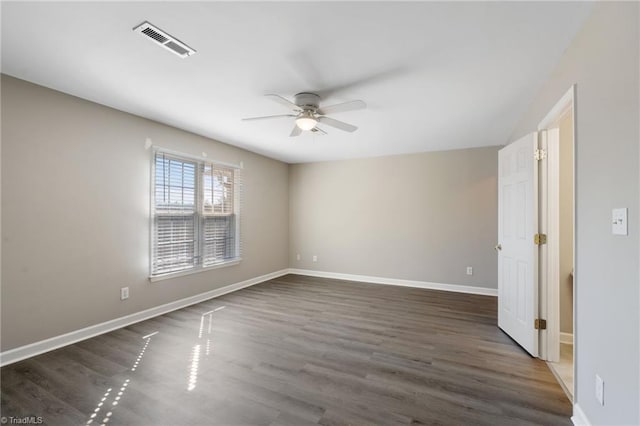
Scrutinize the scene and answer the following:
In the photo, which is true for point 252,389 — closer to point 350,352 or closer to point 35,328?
point 350,352

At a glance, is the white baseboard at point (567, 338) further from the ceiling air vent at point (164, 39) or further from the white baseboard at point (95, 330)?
the white baseboard at point (95, 330)

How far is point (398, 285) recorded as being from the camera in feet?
16.4

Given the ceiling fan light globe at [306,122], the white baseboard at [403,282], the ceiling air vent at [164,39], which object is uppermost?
the ceiling air vent at [164,39]

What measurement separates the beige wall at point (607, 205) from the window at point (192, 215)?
4238 millimetres

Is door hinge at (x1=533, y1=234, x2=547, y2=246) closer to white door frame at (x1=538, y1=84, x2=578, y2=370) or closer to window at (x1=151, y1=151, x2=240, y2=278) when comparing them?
white door frame at (x1=538, y1=84, x2=578, y2=370)

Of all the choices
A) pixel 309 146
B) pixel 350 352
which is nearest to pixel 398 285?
pixel 350 352

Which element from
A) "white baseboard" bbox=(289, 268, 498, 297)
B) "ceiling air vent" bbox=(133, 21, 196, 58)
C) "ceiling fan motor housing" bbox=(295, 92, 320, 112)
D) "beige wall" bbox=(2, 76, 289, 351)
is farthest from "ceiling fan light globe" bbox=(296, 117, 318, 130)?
"white baseboard" bbox=(289, 268, 498, 297)

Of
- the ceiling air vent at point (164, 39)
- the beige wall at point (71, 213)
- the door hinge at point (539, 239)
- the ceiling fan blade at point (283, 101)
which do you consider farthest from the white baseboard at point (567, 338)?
the beige wall at point (71, 213)

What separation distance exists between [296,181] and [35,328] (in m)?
4.63

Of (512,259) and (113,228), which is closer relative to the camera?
(512,259)

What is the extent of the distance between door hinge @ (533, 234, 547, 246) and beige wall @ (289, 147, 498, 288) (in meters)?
2.18

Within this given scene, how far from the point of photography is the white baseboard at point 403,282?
4441 millimetres

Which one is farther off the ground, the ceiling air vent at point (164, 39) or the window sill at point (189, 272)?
the ceiling air vent at point (164, 39)

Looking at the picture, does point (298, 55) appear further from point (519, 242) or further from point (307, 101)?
point (519, 242)
